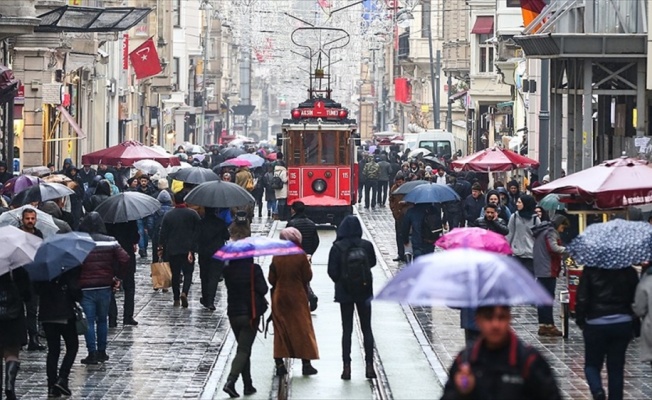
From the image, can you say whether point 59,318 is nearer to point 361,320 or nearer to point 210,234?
point 361,320

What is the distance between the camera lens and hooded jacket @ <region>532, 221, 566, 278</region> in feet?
62.6

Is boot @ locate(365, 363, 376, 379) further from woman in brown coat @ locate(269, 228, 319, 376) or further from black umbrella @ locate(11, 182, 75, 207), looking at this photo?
black umbrella @ locate(11, 182, 75, 207)

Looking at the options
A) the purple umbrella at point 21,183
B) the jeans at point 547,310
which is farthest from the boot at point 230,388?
the purple umbrella at point 21,183

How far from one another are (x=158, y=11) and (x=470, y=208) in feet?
138

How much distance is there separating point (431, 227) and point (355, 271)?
34.2ft

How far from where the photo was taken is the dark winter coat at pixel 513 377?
312 inches

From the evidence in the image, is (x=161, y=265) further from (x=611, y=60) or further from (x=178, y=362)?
(x=611, y=60)

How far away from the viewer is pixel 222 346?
1895 cm

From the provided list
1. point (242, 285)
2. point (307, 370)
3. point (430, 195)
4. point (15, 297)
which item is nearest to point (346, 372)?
point (307, 370)

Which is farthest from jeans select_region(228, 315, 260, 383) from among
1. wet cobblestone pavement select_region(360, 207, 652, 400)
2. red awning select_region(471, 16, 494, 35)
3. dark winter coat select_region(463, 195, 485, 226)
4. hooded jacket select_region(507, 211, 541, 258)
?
red awning select_region(471, 16, 494, 35)

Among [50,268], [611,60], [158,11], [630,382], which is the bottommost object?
[630,382]

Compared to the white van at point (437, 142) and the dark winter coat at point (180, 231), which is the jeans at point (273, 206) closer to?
the white van at point (437, 142)

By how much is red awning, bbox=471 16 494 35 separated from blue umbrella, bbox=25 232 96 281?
4685 centimetres

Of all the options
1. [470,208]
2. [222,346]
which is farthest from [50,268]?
[470,208]
